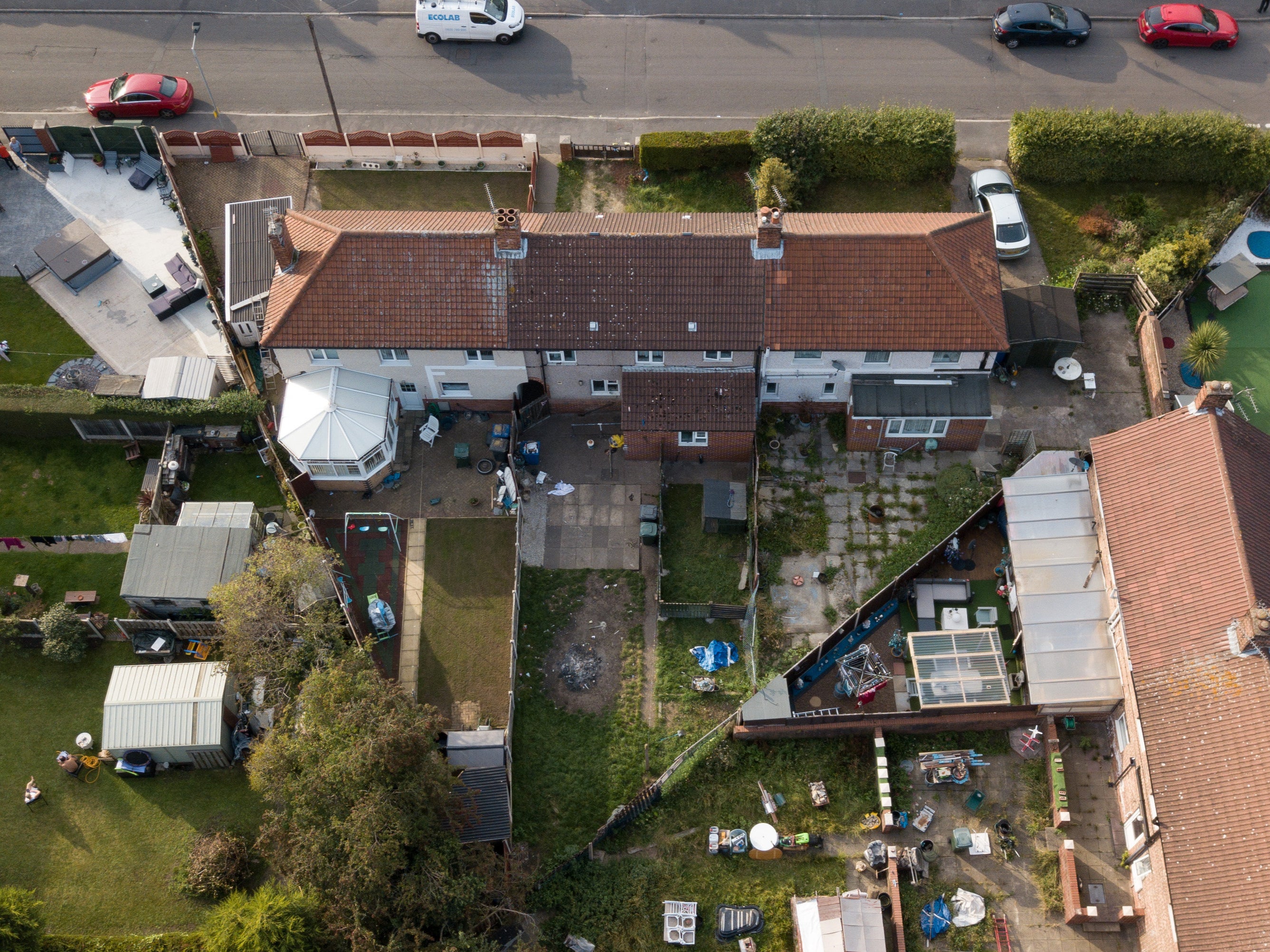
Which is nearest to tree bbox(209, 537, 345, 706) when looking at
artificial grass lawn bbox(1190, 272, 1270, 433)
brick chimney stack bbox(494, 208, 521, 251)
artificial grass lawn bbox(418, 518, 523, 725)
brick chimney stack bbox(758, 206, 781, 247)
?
artificial grass lawn bbox(418, 518, 523, 725)

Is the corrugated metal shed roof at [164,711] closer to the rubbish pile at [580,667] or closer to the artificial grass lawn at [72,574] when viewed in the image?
the artificial grass lawn at [72,574]

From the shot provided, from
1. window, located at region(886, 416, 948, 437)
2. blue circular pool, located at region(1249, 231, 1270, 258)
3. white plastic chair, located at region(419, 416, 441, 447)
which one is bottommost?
window, located at region(886, 416, 948, 437)

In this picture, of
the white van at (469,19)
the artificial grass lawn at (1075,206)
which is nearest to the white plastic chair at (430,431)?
the white van at (469,19)

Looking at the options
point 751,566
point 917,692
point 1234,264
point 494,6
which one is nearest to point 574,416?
point 751,566

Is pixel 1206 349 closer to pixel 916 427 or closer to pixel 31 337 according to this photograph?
pixel 916 427

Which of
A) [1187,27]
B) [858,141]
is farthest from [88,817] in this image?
[1187,27]

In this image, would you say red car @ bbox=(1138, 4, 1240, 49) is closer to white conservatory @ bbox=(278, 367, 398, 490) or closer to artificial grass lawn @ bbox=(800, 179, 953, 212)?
artificial grass lawn @ bbox=(800, 179, 953, 212)
